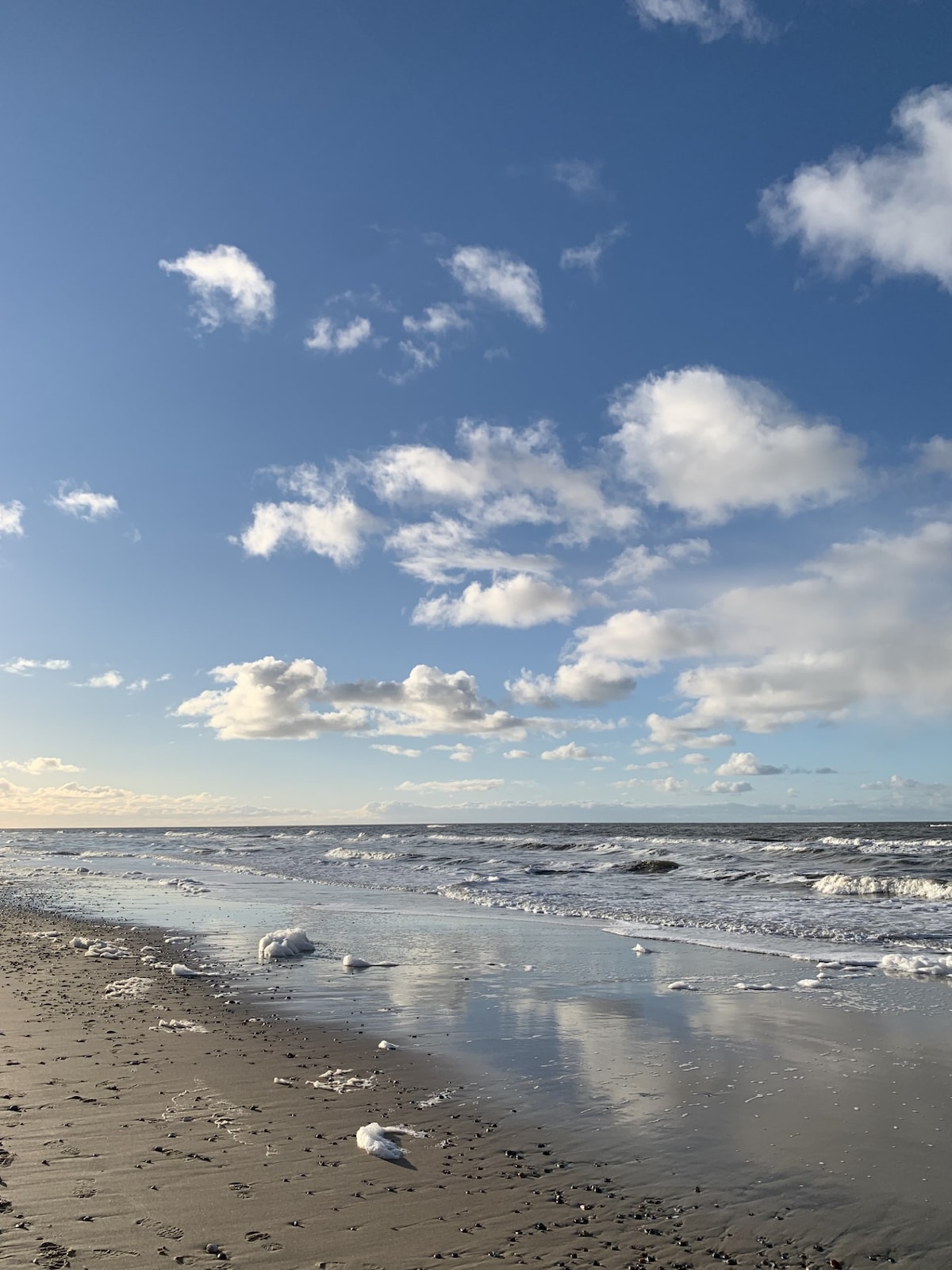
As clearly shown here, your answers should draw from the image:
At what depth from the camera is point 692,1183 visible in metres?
6.12

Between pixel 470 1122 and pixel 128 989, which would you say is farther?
pixel 128 989

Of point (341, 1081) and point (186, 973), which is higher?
point (341, 1081)

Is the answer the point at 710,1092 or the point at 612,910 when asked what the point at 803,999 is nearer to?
the point at 710,1092

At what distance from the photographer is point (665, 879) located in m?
37.2

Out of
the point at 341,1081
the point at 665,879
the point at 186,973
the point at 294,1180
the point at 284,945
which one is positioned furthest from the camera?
the point at 665,879

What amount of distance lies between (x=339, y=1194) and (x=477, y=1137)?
1.57 metres

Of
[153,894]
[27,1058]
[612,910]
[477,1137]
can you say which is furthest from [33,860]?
[477,1137]

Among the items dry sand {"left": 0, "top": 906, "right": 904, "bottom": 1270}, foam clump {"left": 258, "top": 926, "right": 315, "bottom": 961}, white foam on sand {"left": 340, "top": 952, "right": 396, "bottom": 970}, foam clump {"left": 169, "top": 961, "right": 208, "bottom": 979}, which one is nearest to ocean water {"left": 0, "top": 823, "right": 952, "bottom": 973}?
white foam on sand {"left": 340, "top": 952, "right": 396, "bottom": 970}

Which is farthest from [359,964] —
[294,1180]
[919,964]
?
[919,964]

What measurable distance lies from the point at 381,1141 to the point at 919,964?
12.3 metres

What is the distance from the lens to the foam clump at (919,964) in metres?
14.3

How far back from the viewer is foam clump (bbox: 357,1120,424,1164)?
6551mm


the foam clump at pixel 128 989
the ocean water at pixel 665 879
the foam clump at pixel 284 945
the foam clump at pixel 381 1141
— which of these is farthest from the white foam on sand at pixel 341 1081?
the ocean water at pixel 665 879

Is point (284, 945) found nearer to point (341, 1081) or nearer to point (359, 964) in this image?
point (359, 964)
